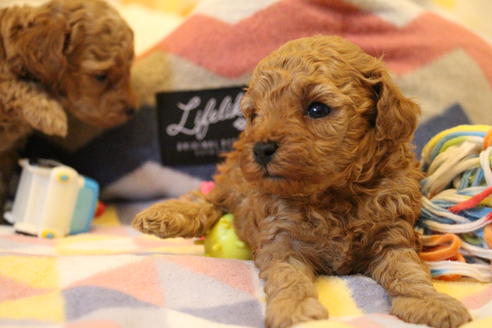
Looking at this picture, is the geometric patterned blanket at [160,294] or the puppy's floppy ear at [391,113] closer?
the geometric patterned blanket at [160,294]

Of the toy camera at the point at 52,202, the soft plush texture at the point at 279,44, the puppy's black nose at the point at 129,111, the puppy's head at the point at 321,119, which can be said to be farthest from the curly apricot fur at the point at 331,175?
the puppy's black nose at the point at 129,111

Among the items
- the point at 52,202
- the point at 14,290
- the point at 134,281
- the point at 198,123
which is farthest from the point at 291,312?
the point at 198,123

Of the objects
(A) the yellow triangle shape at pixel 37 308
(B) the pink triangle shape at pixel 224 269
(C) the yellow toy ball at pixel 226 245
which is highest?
(A) the yellow triangle shape at pixel 37 308

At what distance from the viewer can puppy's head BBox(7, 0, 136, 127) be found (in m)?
A: 2.50

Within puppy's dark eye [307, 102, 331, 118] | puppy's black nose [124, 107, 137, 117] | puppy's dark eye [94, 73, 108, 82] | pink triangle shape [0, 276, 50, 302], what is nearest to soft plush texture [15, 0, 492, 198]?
puppy's black nose [124, 107, 137, 117]

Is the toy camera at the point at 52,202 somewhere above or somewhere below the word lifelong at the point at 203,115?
below

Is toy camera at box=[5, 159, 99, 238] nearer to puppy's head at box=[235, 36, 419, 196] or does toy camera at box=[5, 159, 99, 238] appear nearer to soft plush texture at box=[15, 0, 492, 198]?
soft plush texture at box=[15, 0, 492, 198]

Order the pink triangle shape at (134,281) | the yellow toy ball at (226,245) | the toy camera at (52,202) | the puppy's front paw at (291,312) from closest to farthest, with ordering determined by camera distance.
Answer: the puppy's front paw at (291,312) → the pink triangle shape at (134,281) → the yellow toy ball at (226,245) → the toy camera at (52,202)

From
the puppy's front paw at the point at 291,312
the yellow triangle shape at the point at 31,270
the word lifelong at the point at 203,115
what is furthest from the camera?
the word lifelong at the point at 203,115

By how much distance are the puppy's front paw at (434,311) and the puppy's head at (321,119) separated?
0.40 meters

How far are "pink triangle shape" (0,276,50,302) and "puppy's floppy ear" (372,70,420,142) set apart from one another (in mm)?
1094

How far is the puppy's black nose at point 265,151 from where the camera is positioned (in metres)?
1.53

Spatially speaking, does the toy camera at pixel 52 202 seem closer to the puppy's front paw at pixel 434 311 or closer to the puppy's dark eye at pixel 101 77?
the puppy's dark eye at pixel 101 77

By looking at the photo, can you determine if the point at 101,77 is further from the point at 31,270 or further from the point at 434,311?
the point at 434,311
